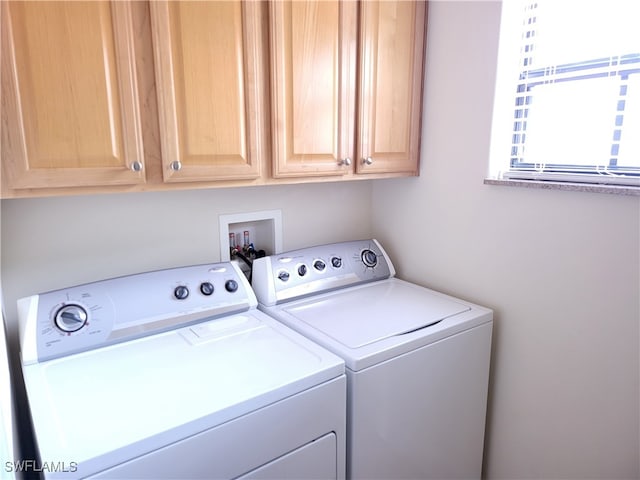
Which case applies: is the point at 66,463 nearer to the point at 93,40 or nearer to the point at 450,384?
the point at 93,40

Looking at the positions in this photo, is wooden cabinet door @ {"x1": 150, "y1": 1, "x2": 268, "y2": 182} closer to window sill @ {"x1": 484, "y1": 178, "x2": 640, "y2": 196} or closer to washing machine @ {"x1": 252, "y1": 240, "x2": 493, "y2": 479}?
washing machine @ {"x1": 252, "y1": 240, "x2": 493, "y2": 479}

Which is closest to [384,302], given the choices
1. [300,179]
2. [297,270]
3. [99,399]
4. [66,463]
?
[297,270]

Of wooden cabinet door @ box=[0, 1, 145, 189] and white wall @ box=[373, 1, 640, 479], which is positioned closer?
wooden cabinet door @ box=[0, 1, 145, 189]

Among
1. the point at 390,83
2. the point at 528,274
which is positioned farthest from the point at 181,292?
the point at 528,274

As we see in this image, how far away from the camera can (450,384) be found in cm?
149

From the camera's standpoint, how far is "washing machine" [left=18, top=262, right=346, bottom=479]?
35.7 inches

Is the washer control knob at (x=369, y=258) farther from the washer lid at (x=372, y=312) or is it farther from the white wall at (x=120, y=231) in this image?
the white wall at (x=120, y=231)

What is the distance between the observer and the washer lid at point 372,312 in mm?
1380

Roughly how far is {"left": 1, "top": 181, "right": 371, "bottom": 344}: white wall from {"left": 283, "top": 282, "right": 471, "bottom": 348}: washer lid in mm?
385

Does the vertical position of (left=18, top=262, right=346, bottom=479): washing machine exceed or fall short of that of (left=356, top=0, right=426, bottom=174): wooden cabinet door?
it falls short

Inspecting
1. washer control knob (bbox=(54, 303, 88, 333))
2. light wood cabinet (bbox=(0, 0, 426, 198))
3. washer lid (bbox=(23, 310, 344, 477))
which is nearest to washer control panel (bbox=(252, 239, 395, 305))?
washer lid (bbox=(23, 310, 344, 477))

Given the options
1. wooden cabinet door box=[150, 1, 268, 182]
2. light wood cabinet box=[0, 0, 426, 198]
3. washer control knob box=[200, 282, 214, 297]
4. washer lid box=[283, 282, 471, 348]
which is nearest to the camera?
light wood cabinet box=[0, 0, 426, 198]

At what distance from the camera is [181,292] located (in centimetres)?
145

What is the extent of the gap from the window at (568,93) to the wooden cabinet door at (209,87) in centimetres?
89
